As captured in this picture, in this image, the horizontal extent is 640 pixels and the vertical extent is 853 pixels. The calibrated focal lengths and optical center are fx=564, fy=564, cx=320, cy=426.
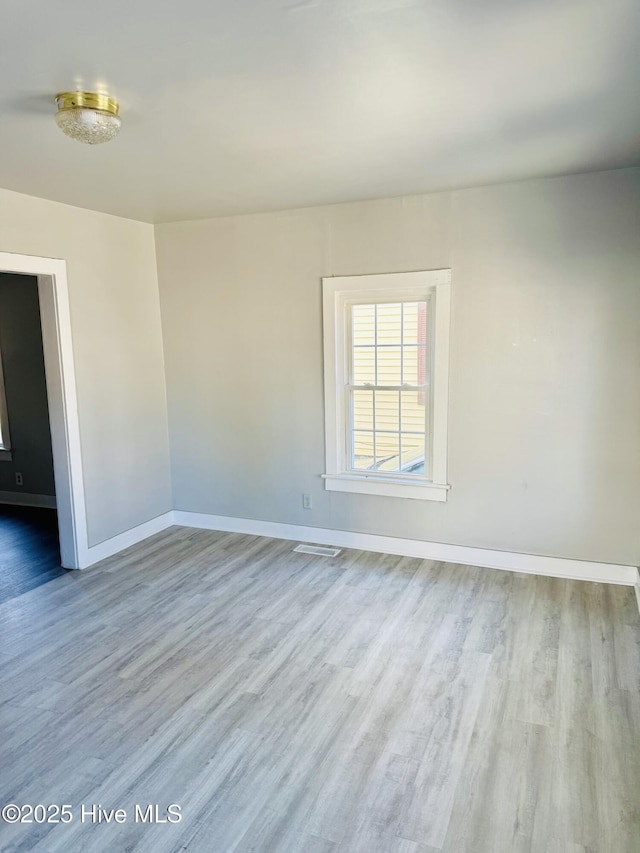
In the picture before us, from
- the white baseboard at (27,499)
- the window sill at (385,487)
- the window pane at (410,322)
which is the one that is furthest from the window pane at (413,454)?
the white baseboard at (27,499)

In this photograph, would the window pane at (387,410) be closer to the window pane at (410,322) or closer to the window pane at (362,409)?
the window pane at (362,409)

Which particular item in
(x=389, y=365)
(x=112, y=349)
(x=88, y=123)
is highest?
Answer: (x=88, y=123)

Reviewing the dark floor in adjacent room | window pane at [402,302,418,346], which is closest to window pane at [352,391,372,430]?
window pane at [402,302,418,346]

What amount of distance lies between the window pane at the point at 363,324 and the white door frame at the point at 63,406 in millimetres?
2047

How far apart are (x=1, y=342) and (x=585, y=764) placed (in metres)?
5.83

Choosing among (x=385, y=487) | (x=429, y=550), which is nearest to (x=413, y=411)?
(x=385, y=487)

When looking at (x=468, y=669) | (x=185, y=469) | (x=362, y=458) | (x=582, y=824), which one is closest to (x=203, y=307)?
(x=185, y=469)

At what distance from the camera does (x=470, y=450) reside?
156 inches

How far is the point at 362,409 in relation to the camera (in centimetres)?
437

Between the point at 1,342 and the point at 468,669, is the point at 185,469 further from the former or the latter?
the point at 468,669

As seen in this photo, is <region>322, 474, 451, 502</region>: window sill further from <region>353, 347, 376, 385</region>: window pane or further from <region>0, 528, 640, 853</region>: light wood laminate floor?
<region>353, 347, 376, 385</region>: window pane

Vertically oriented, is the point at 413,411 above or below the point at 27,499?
above

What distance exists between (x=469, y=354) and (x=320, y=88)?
219 cm

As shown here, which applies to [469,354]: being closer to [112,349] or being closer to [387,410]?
[387,410]
